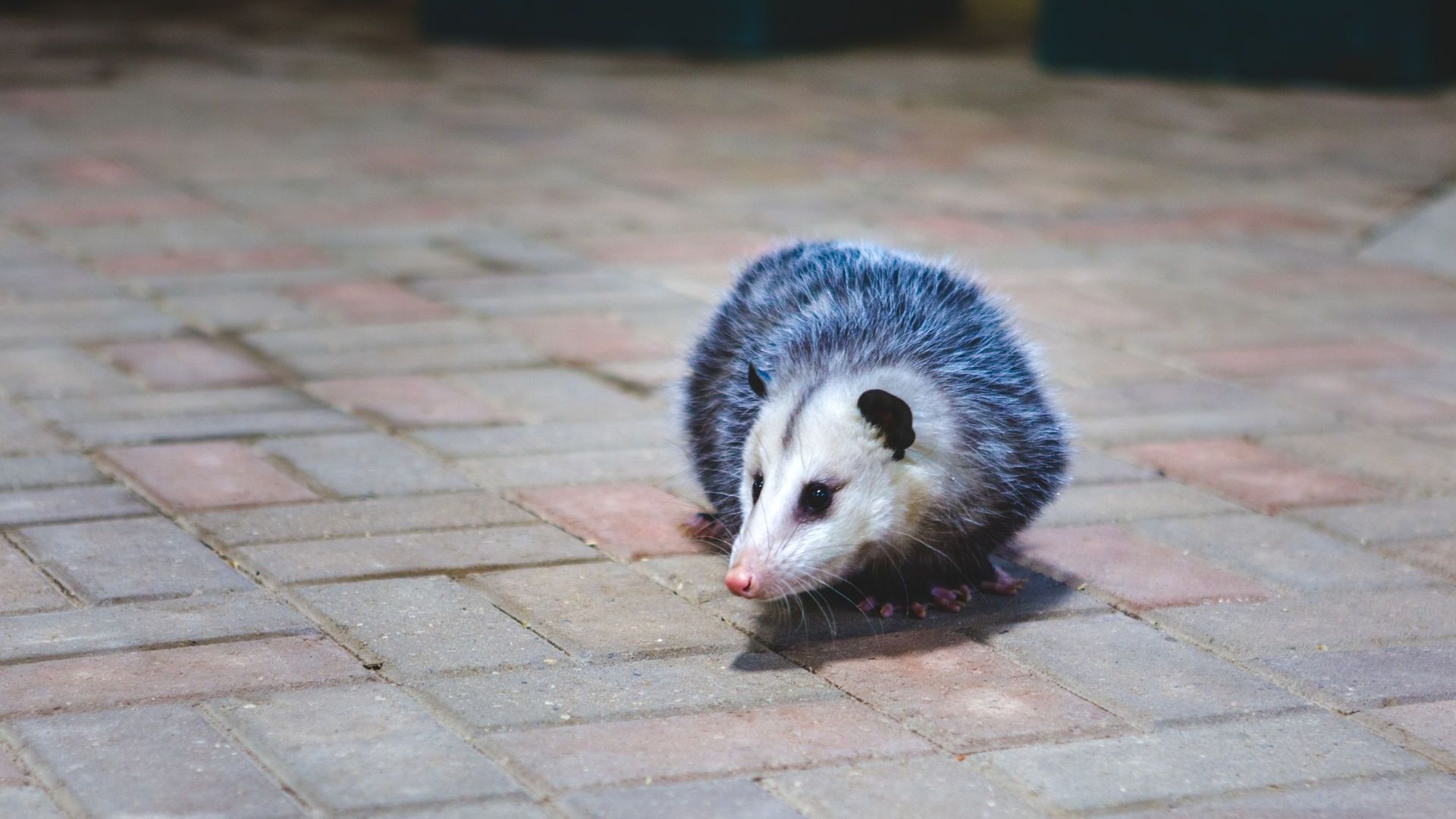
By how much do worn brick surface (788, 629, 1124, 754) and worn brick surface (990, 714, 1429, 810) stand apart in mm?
65

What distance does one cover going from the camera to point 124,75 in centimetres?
977

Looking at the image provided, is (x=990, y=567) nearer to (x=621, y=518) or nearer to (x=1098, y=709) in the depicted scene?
(x=1098, y=709)

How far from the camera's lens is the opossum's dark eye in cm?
293

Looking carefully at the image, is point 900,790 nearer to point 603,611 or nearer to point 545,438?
point 603,611

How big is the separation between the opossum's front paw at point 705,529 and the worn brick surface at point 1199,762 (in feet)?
3.31

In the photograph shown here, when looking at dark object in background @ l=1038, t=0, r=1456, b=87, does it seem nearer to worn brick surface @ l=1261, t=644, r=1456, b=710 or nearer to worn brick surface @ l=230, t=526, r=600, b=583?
worn brick surface @ l=1261, t=644, r=1456, b=710

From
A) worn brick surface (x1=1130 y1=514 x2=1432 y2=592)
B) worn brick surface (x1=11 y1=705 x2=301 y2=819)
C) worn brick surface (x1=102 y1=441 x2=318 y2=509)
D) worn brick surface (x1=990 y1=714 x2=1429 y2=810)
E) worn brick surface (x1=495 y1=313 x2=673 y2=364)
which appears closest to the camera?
worn brick surface (x1=11 y1=705 x2=301 y2=819)

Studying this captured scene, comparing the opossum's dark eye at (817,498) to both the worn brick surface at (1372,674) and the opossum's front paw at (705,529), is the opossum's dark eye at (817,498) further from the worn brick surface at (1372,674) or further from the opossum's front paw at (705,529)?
the worn brick surface at (1372,674)

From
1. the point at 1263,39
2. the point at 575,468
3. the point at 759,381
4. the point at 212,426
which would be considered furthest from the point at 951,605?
the point at 1263,39

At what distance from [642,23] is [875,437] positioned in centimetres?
916

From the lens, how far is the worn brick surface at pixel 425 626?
9.48ft

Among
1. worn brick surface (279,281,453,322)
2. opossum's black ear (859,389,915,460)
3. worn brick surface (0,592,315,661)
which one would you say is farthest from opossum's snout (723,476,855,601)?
worn brick surface (279,281,453,322)

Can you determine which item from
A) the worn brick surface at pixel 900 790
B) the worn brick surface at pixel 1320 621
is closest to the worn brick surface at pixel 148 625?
the worn brick surface at pixel 900 790

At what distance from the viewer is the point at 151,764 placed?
2.47 metres
